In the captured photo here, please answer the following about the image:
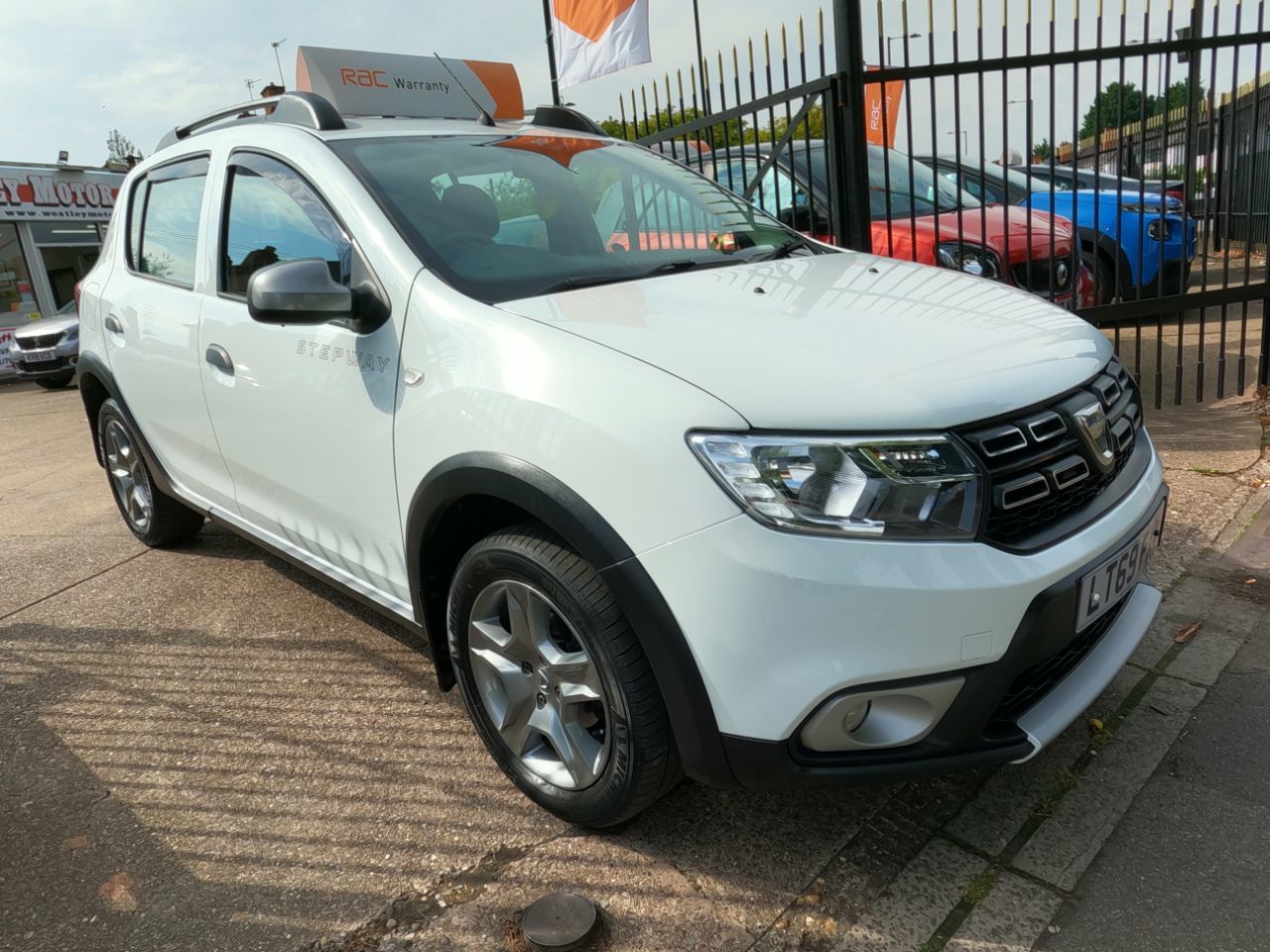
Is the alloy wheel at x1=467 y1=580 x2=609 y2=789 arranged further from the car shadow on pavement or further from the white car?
the car shadow on pavement

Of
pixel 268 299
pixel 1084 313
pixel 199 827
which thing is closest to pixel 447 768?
pixel 199 827

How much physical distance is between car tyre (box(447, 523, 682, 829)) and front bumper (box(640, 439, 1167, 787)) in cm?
19

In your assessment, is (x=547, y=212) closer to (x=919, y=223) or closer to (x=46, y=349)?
(x=919, y=223)

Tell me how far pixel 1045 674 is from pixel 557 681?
1068 mm

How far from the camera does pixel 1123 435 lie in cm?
229

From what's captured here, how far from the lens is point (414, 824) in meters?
2.42

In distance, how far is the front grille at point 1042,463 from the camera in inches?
73.4

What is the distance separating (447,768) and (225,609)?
64.0 inches

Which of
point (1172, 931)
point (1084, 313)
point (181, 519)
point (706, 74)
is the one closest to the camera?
point (1172, 931)

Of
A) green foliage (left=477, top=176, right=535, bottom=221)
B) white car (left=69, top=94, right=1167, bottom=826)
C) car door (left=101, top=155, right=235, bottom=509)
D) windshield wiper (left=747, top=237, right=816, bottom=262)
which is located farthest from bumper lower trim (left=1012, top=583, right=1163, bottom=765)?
car door (left=101, top=155, right=235, bottom=509)

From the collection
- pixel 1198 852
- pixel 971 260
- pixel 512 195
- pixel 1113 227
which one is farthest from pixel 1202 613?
pixel 1113 227

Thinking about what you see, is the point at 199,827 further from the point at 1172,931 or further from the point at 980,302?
the point at 980,302

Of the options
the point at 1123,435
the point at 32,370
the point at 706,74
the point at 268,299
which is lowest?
the point at 32,370

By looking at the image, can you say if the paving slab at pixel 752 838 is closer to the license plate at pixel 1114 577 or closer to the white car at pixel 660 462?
the white car at pixel 660 462
